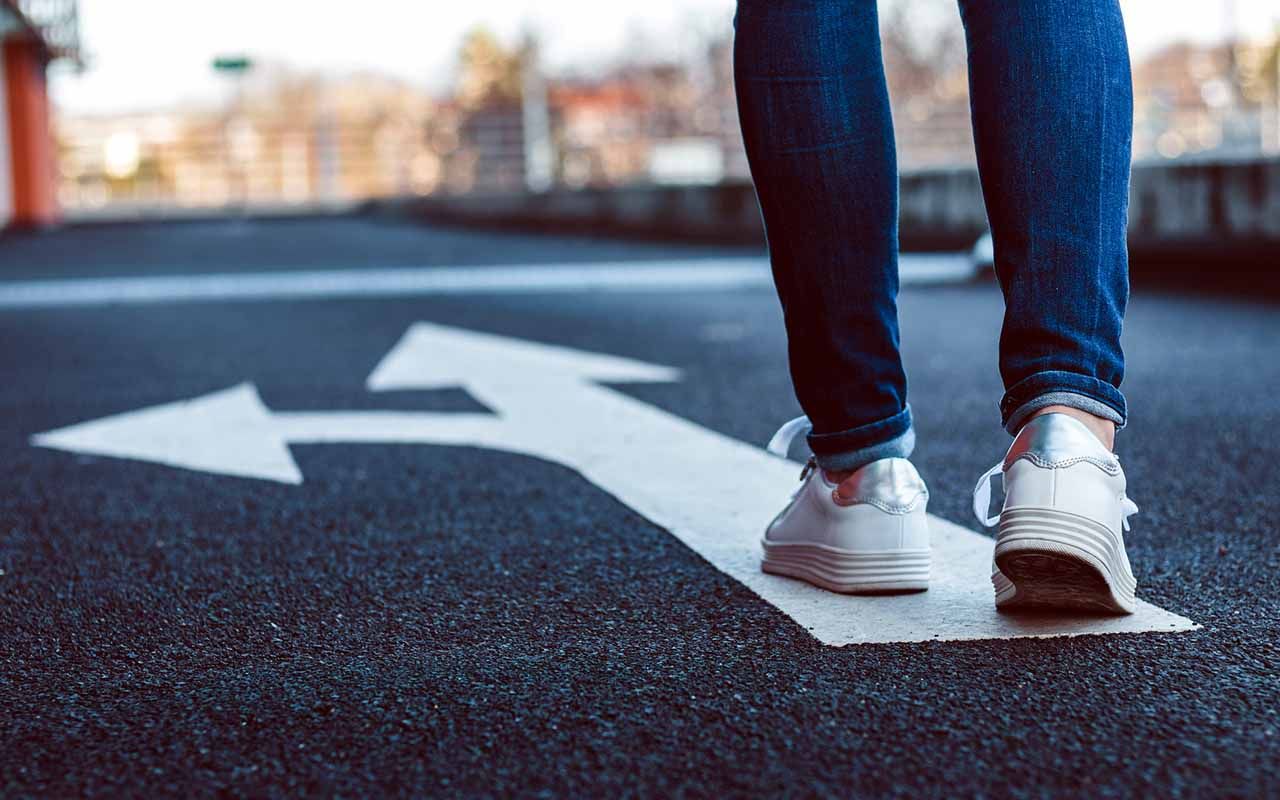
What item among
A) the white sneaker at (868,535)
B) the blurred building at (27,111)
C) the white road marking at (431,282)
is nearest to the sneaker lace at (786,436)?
the white sneaker at (868,535)

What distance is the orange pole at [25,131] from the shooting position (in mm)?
25828

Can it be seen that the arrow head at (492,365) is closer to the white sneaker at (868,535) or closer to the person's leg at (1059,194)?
the white sneaker at (868,535)

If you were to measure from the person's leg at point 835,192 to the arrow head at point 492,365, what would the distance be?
1.91m

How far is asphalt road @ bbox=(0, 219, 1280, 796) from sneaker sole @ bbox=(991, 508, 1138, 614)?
0.18 feet

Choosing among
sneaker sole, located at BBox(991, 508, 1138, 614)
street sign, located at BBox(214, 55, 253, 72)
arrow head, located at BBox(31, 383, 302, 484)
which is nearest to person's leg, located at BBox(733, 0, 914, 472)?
sneaker sole, located at BBox(991, 508, 1138, 614)

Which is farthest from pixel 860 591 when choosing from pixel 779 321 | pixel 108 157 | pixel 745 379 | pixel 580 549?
pixel 108 157

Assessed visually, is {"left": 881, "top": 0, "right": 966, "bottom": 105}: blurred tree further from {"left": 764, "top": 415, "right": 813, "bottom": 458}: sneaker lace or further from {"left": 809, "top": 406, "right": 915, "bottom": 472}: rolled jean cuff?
{"left": 809, "top": 406, "right": 915, "bottom": 472}: rolled jean cuff

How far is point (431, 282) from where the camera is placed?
7578mm

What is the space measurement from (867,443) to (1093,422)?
0.83 ft

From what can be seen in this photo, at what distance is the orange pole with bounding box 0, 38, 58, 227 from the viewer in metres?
25.8

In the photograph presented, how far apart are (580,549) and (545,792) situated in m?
0.80

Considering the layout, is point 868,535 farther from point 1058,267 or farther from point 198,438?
point 198,438

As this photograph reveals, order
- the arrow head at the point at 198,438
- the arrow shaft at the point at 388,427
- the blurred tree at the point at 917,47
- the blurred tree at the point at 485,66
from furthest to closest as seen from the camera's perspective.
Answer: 1. the blurred tree at the point at 485,66
2. the blurred tree at the point at 917,47
3. the arrow shaft at the point at 388,427
4. the arrow head at the point at 198,438

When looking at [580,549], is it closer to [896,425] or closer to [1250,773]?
[896,425]
